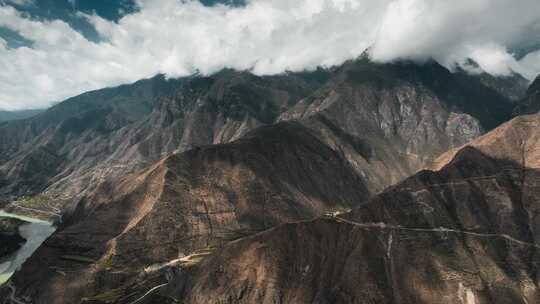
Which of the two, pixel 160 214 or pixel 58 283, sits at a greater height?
pixel 160 214

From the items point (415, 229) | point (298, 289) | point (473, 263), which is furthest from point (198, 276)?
point (473, 263)

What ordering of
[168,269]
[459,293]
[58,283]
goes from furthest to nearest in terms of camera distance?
1. [168,269]
2. [58,283]
3. [459,293]

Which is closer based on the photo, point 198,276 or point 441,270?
point 441,270

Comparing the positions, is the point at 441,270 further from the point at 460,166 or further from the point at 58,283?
the point at 58,283

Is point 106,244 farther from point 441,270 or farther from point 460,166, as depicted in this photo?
point 460,166

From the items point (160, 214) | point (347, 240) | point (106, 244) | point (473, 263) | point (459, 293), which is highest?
point (160, 214)

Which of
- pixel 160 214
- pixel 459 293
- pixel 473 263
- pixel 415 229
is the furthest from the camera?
pixel 160 214
